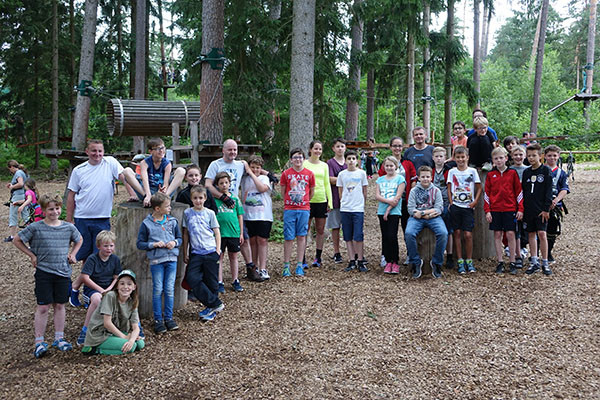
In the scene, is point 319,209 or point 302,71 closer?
point 319,209

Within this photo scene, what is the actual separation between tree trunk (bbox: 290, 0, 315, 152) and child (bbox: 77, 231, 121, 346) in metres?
5.06

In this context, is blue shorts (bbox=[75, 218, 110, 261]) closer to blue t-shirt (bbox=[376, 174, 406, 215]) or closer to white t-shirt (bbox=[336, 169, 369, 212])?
white t-shirt (bbox=[336, 169, 369, 212])

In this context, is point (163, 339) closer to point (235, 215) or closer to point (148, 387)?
point (148, 387)

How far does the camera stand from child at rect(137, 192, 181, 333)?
4430mm

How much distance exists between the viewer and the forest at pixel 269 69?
36.8ft

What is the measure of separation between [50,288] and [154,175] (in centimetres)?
163

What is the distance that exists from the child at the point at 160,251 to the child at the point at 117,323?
1.12 ft

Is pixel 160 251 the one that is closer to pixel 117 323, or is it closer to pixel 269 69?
pixel 117 323

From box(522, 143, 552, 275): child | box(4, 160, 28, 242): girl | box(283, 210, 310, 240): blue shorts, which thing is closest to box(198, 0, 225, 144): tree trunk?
box(4, 160, 28, 242): girl

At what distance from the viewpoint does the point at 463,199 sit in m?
6.31

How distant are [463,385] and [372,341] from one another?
96 cm

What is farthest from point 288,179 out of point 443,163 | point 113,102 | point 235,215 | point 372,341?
point 113,102

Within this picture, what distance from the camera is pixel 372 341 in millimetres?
4164

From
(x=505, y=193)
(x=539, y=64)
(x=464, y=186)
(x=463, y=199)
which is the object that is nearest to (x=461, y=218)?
(x=463, y=199)
